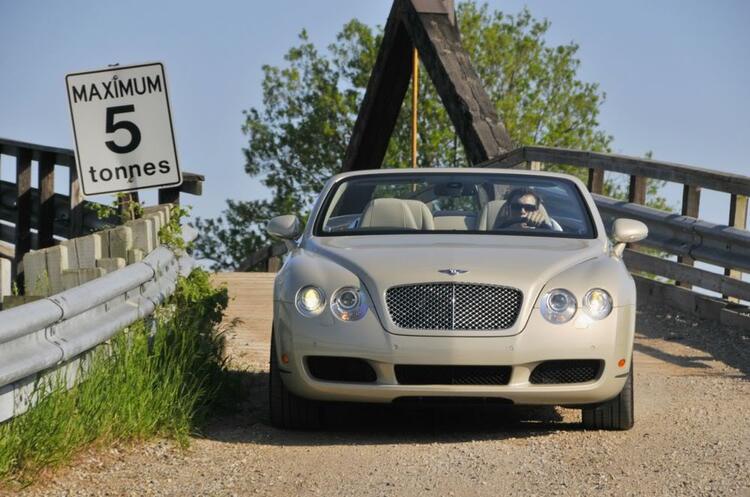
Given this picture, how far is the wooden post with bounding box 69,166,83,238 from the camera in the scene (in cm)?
1612

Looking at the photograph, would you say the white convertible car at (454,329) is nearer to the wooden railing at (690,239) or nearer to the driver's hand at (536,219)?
the driver's hand at (536,219)

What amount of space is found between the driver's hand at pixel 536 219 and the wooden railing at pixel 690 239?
3.55 m

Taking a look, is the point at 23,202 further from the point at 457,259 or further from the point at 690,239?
the point at 457,259

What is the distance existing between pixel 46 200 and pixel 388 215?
9992 mm

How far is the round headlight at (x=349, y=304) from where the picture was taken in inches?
280

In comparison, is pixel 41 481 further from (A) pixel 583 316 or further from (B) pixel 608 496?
(A) pixel 583 316

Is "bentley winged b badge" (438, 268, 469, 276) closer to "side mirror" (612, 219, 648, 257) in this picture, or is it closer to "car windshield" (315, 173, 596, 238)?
"car windshield" (315, 173, 596, 238)

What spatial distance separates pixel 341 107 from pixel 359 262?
43599 mm

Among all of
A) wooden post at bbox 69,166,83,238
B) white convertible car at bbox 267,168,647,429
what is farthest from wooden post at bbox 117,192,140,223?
wooden post at bbox 69,166,83,238

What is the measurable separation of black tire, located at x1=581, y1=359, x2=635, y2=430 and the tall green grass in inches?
79.2

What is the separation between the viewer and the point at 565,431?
754cm

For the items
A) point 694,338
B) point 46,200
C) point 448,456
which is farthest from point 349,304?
point 46,200

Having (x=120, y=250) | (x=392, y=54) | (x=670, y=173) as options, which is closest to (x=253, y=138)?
(x=392, y=54)

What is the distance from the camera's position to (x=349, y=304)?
282 inches
